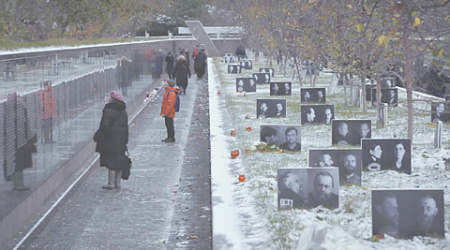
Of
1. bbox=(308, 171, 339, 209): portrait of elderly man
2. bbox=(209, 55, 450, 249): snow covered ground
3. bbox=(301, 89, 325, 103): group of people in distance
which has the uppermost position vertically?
bbox=(301, 89, 325, 103): group of people in distance

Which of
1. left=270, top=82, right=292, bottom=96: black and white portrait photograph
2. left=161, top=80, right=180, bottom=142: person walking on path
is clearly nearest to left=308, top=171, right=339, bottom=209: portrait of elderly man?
left=161, top=80, right=180, bottom=142: person walking on path

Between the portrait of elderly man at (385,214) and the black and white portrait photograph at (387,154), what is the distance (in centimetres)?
358

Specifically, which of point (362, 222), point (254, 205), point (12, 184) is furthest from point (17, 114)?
point (362, 222)

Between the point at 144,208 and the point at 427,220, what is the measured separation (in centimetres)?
466

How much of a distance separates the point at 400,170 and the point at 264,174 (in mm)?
1795

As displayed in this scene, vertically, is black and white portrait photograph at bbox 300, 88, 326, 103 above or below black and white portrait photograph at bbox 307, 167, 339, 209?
above

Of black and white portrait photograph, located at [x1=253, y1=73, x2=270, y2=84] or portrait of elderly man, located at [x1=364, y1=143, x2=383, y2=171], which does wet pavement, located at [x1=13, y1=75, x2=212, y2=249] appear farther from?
black and white portrait photograph, located at [x1=253, y1=73, x2=270, y2=84]

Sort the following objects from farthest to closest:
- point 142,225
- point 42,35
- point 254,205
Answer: point 42,35
point 142,225
point 254,205

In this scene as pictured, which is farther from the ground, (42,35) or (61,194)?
(42,35)

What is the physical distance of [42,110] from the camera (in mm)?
13031

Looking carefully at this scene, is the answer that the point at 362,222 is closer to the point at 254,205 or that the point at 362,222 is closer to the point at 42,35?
the point at 254,205

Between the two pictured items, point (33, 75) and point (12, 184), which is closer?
point (12, 184)

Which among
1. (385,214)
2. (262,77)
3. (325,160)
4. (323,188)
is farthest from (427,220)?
(262,77)

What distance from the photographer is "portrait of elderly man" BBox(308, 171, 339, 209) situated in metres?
9.80
